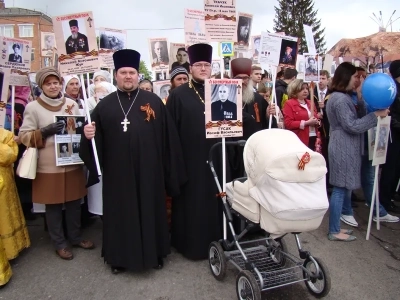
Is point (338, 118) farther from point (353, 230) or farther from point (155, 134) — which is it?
point (155, 134)

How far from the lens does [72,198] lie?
4.20 m

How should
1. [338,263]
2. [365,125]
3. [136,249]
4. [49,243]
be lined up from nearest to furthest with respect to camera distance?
[136,249], [338,263], [365,125], [49,243]

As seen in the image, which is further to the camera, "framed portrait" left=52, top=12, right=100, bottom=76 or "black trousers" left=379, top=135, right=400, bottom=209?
"black trousers" left=379, top=135, right=400, bottom=209

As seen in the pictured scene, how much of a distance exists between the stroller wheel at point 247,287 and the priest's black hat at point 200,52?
2281 mm

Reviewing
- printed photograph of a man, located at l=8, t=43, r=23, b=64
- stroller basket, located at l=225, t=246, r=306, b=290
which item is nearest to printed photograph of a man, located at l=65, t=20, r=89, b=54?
printed photograph of a man, located at l=8, t=43, r=23, b=64

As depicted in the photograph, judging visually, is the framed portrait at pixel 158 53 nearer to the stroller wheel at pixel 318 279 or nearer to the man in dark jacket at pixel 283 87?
the man in dark jacket at pixel 283 87

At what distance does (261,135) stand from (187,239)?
165 cm

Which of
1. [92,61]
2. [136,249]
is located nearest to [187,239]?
[136,249]

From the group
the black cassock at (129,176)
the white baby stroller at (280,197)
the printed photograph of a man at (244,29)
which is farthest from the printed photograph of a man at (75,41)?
the printed photograph of a man at (244,29)

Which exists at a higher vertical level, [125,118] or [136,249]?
[125,118]

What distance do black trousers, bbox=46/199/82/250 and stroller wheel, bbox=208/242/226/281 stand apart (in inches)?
66.9

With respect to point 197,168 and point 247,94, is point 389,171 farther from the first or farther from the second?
point 197,168

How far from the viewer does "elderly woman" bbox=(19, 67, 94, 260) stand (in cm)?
400

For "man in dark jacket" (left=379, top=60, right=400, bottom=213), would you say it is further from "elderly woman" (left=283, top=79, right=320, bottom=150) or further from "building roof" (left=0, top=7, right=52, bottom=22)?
"building roof" (left=0, top=7, right=52, bottom=22)
